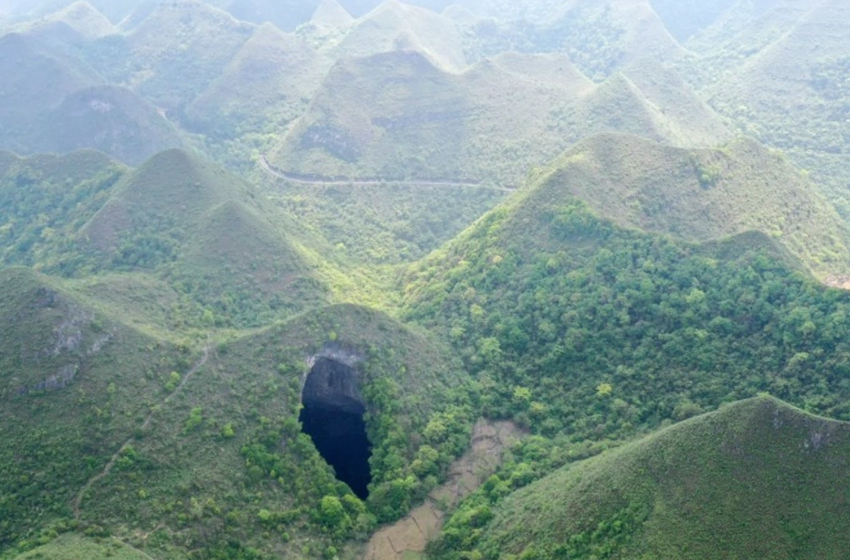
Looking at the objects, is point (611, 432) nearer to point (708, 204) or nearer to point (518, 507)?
point (518, 507)

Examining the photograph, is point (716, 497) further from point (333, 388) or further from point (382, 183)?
point (382, 183)

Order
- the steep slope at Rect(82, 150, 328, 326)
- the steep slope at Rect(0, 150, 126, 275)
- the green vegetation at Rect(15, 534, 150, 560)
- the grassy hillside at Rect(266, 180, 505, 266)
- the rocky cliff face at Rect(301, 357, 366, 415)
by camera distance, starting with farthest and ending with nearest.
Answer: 1. the grassy hillside at Rect(266, 180, 505, 266)
2. the steep slope at Rect(0, 150, 126, 275)
3. the steep slope at Rect(82, 150, 328, 326)
4. the rocky cliff face at Rect(301, 357, 366, 415)
5. the green vegetation at Rect(15, 534, 150, 560)

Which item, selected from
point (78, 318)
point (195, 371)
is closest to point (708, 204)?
point (195, 371)

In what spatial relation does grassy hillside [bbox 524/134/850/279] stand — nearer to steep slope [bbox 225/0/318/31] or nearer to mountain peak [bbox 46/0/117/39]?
mountain peak [bbox 46/0/117/39]

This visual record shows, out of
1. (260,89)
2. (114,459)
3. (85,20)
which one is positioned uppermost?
(114,459)

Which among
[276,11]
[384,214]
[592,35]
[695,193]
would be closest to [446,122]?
[384,214]

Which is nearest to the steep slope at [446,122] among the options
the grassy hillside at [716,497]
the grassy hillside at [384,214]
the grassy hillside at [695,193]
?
the grassy hillside at [384,214]

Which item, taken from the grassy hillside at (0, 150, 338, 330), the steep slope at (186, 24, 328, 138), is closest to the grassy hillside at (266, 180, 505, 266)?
the grassy hillside at (0, 150, 338, 330)
